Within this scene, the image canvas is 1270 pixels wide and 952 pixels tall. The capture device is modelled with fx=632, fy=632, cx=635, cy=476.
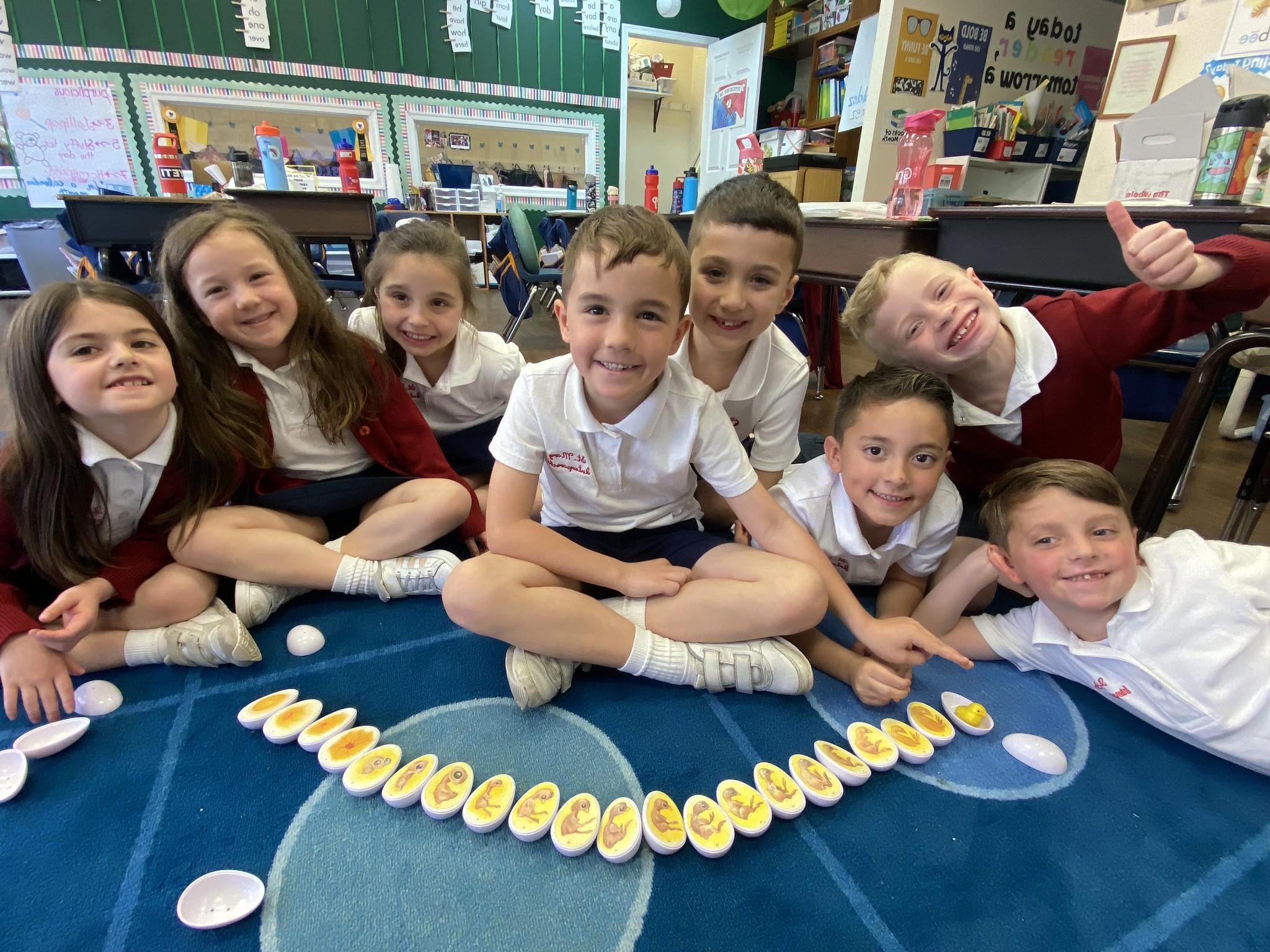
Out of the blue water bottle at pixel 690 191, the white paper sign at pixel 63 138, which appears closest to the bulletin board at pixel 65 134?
the white paper sign at pixel 63 138

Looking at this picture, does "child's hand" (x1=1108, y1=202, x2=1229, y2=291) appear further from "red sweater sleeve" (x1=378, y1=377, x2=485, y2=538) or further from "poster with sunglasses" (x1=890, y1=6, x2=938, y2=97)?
"poster with sunglasses" (x1=890, y1=6, x2=938, y2=97)

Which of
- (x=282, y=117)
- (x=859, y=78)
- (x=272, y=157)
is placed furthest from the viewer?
(x=282, y=117)

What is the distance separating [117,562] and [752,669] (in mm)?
967

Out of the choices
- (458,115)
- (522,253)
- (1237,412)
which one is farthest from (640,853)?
(458,115)

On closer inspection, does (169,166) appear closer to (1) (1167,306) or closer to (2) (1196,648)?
(1) (1167,306)

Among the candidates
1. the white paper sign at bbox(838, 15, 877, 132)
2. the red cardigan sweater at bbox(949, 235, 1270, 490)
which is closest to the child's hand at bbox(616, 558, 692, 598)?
the red cardigan sweater at bbox(949, 235, 1270, 490)

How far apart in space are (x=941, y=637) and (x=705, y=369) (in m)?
0.60

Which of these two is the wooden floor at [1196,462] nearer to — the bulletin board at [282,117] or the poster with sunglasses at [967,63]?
the poster with sunglasses at [967,63]

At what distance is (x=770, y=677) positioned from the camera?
885 mm

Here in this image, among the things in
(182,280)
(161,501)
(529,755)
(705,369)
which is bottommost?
(529,755)

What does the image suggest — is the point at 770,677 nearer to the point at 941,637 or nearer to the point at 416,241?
the point at 941,637

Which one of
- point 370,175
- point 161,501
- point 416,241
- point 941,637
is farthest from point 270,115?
point 941,637

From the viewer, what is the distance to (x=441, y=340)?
4.36 feet

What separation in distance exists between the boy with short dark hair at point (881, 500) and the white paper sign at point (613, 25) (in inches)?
Answer: 221
